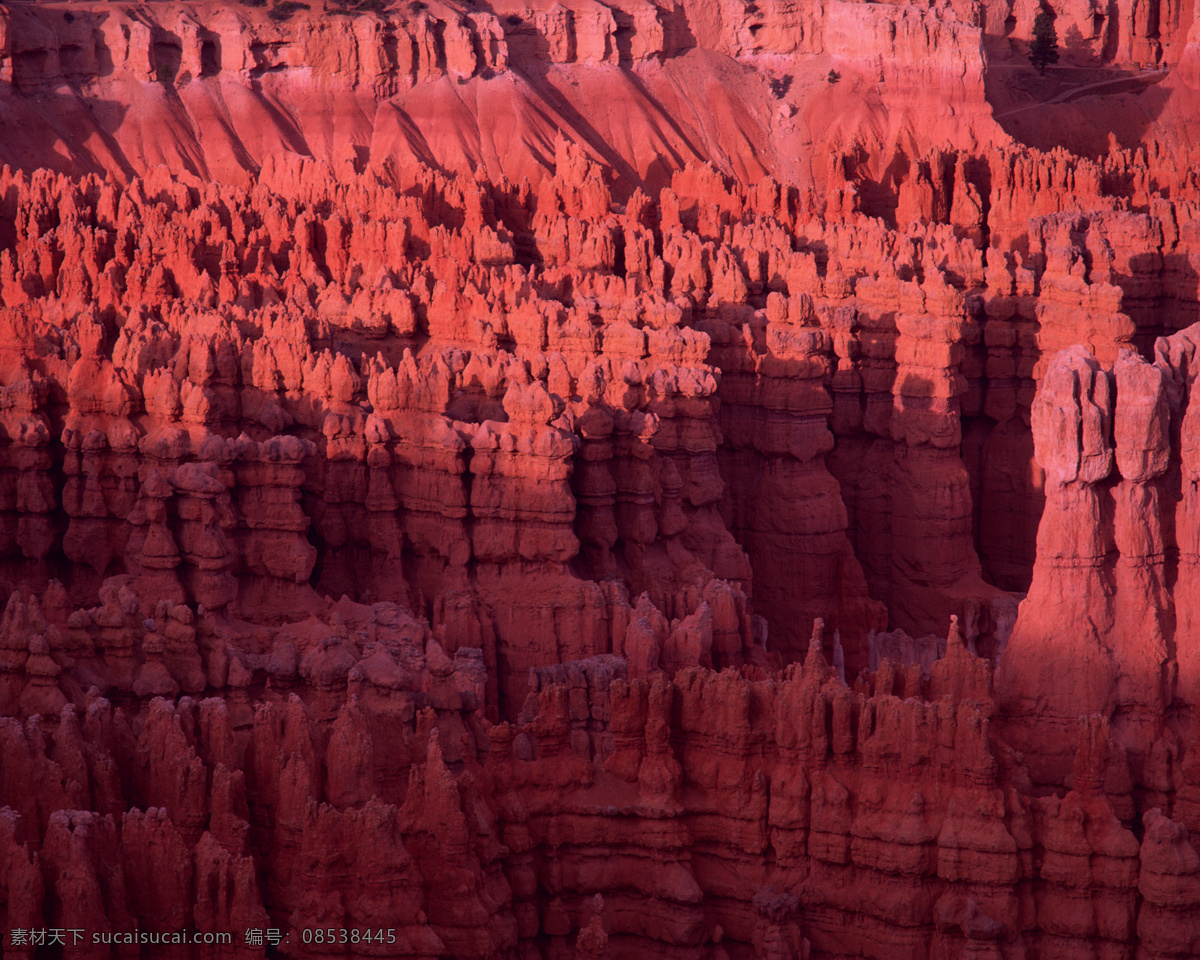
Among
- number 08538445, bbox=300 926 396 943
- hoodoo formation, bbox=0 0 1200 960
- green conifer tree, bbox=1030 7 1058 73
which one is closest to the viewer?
number 08538445, bbox=300 926 396 943

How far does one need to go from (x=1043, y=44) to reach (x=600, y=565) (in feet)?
194

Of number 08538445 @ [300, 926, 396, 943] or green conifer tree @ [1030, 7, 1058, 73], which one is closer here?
number 08538445 @ [300, 926, 396, 943]

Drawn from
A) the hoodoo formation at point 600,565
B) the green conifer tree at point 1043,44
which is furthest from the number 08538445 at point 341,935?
the green conifer tree at point 1043,44

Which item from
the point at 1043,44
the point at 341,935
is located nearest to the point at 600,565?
the point at 341,935

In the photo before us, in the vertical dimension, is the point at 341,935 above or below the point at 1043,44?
below

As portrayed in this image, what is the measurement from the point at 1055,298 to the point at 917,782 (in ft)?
65.5

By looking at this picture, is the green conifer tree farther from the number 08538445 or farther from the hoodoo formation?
the number 08538445

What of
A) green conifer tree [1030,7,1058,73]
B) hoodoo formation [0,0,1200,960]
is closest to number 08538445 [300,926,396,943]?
hoodoo formation [0,0,1200,960]

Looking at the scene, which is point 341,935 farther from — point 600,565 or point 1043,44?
point 1043,44

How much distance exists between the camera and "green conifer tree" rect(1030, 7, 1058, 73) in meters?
87.1

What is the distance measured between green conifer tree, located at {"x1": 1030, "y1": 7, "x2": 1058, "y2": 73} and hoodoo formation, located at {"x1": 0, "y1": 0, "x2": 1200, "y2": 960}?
25652 mm

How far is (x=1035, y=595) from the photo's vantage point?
24.9 m

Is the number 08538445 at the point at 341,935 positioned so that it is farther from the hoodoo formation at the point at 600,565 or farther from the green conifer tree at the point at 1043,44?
the green conifer tree at the point at 1043,44

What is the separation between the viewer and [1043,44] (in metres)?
87.1
